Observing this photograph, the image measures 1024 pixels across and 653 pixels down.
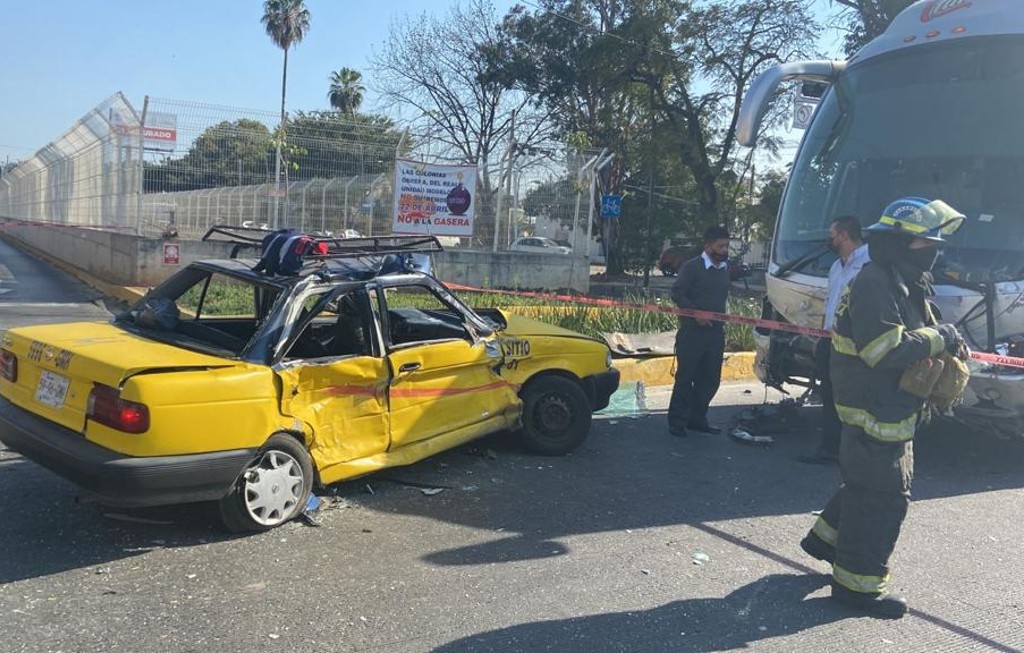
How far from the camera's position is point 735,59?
81.7 ft

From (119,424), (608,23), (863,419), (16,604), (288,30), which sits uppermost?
(288,30)

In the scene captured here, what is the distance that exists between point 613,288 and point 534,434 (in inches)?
572

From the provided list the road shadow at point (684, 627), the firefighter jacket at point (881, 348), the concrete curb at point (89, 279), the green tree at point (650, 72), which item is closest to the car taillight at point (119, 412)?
the road shadow at point (684, 627)

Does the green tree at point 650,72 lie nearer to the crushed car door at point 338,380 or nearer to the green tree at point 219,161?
the green tree at point 219,161

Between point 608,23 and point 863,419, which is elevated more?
point 608,23

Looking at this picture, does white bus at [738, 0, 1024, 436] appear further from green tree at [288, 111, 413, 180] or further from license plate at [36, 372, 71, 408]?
green tree at [288, 111, 413, 180]

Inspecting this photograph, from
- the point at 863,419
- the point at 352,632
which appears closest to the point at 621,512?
the point at 863,419

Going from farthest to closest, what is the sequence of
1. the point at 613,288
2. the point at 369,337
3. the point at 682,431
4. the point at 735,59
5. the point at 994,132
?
the point at 735,59 → the point at 613,288 → the point at 682,431 → the point at 994,132 → the point at 369,337

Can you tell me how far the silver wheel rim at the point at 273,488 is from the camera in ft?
13.6

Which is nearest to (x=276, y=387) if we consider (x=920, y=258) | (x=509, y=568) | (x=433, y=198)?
(x=509, y=568)

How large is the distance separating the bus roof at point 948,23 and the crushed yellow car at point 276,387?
3492 mm

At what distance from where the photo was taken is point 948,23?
6109mm

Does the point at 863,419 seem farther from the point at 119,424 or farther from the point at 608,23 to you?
the point at 608,23

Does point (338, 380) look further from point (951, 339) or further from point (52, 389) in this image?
point (951, 339)
